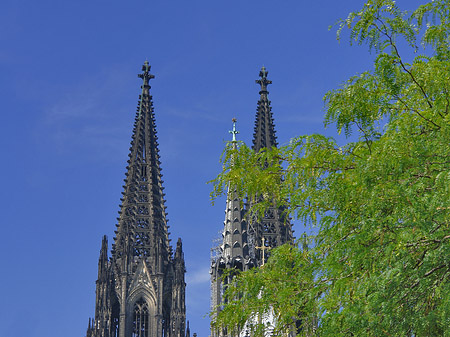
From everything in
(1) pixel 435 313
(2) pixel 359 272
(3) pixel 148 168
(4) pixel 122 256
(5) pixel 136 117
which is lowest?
(1) pixel 435 313

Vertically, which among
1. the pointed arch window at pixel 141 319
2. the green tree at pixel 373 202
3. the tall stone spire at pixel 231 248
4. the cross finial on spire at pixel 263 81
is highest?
the cross finial on spire at pixel 263 81

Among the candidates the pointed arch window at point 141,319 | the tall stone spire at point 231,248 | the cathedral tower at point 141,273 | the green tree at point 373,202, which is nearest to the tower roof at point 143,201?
the cathedral tower at point 141,273

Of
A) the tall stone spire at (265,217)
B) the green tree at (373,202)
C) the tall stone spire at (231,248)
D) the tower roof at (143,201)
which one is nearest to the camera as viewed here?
the green tree at (373,202)

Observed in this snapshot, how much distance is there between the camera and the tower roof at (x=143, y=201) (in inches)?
3295

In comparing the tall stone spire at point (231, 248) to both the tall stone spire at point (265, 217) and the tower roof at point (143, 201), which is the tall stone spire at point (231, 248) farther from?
the tower roof at point (143, 201)

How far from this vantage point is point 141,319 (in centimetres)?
8031

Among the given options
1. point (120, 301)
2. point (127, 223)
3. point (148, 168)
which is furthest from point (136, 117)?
point (120, 301)

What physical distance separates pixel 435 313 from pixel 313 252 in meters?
3.26

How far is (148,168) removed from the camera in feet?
295

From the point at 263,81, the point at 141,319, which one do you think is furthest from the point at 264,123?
the point at 141,319

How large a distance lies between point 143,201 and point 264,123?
1387cm

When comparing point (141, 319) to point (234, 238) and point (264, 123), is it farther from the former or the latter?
point (264, 123)

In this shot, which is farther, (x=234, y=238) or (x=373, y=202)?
(x=234, y=238)

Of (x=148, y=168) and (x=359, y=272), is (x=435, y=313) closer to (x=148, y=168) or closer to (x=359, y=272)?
(x=359, y=272)
